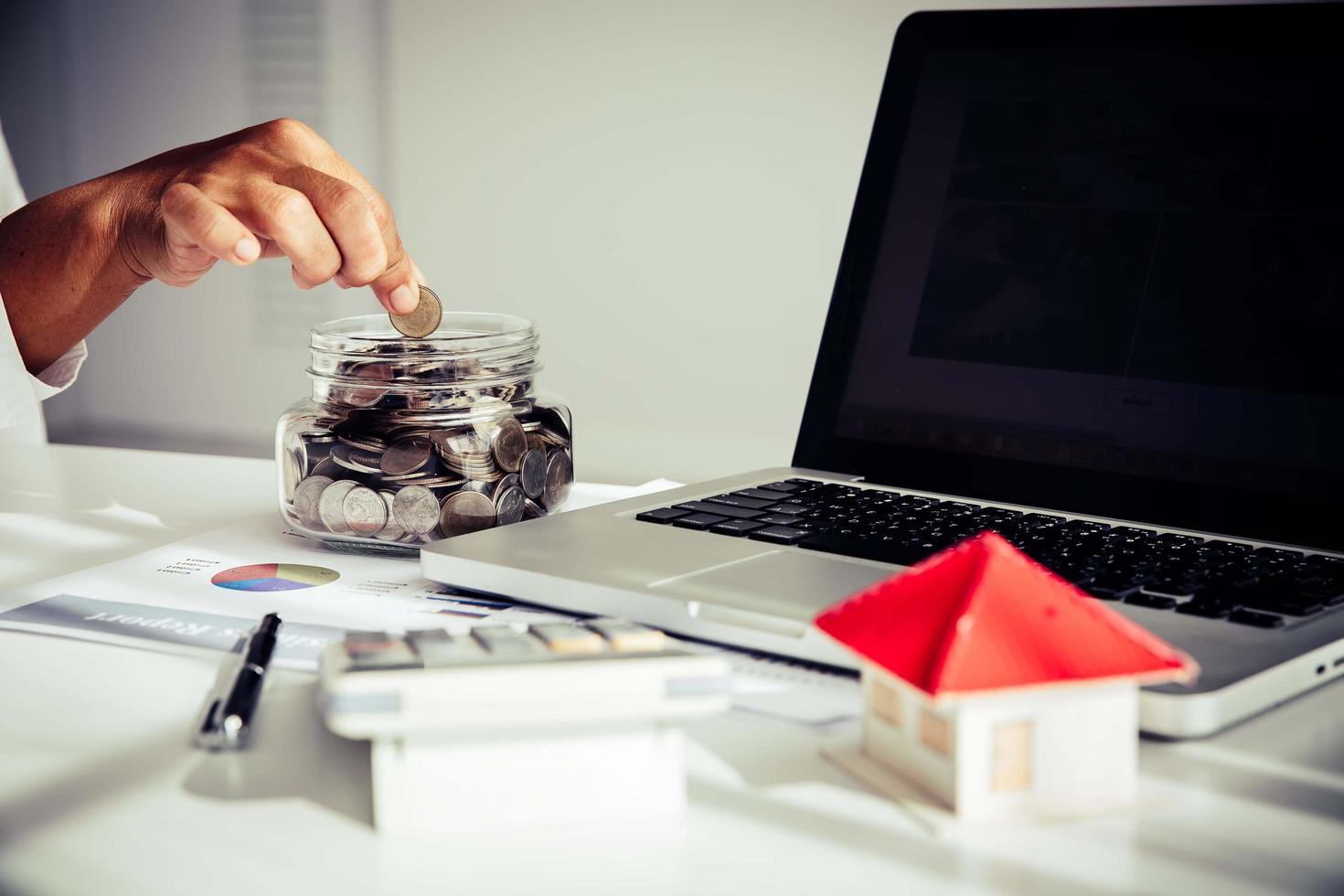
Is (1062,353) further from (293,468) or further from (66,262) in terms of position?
(66,262)

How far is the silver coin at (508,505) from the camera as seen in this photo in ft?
2.43

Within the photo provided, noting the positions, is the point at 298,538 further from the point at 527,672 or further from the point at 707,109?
the point at 707,109

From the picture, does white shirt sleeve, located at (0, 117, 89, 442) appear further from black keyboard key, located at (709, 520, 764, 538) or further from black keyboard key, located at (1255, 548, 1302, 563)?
black keyboard key, located at (1255, 548, 1302, 563)

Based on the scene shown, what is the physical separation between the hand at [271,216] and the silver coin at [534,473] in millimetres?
126

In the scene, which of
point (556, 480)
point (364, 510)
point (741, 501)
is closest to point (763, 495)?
point (741, 501)

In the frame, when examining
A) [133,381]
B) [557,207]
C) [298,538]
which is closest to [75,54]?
[133,381]

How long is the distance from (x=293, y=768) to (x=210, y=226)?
0.41m

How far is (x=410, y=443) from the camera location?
71cm

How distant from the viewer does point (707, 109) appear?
1867 millimetres

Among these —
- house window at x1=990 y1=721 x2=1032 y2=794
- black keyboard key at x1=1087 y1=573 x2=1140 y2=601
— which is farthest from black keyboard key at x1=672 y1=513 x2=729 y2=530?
house window at x1=990 y1=721 x2=1032 y2=794

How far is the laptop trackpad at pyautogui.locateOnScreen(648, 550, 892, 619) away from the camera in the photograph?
1.75 feet

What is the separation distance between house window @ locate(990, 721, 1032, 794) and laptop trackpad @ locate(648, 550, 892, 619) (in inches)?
6.0

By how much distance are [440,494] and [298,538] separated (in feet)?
0.42

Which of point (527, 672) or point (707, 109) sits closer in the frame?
point (527, 672)
